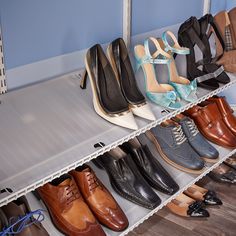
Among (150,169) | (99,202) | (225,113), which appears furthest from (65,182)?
(225,113)

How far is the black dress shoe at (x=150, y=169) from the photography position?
1591 mm

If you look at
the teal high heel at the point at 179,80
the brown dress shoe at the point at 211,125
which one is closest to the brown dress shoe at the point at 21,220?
the teal high heel at the point at 179,80

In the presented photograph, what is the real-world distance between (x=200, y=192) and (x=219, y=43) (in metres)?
0.69

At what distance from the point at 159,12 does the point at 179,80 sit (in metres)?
0.49

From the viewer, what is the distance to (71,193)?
135cm

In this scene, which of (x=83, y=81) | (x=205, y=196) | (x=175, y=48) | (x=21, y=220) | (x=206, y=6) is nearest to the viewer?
(x=21, y=220)

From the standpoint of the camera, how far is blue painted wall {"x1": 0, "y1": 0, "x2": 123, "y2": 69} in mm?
1454

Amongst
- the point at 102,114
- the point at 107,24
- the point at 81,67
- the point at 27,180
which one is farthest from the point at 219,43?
the point at 27,180

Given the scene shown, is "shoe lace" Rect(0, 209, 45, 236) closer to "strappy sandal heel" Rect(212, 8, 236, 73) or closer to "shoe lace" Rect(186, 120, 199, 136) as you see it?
"shoe lace" Rect(186, 120, 199, 136)

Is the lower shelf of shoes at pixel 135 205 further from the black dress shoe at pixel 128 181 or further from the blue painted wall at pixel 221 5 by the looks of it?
the blue painted wall at pixel 221 5

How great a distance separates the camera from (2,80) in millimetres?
1484

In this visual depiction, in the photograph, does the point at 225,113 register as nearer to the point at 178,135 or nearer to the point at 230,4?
the point at 178,135

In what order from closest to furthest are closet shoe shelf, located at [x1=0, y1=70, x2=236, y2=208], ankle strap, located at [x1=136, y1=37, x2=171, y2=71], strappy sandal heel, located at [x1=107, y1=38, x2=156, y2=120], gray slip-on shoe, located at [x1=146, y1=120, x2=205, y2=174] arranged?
closet shoe shelf, located at [x1=0, y1=70, x2=236, y2=208] < strappy sandal heel, located at [x1=107, y1=38, x2=156, y2=120] < ankle strap, located at [x1=136, y1=37, x2=171, y2=71] < gray slip-on shoe, located at [x1=146, y1=120, x2=205, y2=174]

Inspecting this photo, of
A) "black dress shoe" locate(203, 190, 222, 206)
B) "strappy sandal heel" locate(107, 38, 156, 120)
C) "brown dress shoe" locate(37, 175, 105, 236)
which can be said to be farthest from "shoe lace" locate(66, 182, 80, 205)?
"black dress shoe" locate(203, 190, 222, 206)
